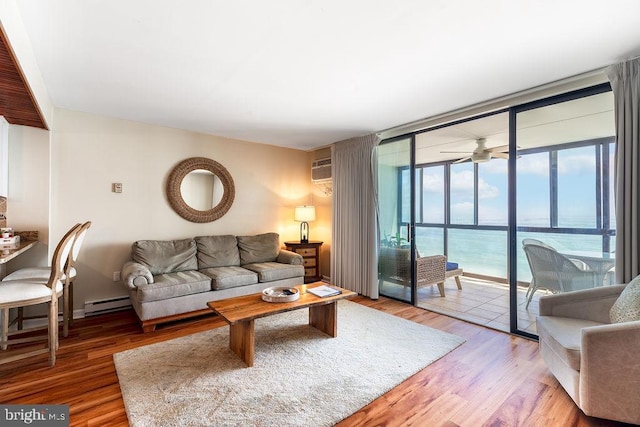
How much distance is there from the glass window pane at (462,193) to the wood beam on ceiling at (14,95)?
19.6ft

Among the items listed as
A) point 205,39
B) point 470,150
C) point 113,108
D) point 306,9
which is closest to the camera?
point 306,9

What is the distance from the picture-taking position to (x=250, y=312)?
87.4 inches

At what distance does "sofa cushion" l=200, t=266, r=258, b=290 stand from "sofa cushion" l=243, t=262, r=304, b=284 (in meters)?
0.11

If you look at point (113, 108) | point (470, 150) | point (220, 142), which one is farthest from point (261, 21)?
point (470, 150)

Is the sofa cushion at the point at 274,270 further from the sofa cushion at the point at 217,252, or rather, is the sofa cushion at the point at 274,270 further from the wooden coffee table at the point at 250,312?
the wooden coffee table at the point at 250,312

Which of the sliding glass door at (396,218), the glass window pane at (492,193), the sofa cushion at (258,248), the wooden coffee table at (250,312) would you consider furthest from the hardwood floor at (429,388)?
the glass window pane at (492,193)

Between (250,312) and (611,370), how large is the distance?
87.0 inches

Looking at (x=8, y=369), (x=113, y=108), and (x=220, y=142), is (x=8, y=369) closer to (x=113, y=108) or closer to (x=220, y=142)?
(x=113, y=108)

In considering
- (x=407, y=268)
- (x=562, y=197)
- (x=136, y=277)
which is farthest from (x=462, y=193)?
(x=136, y=277)

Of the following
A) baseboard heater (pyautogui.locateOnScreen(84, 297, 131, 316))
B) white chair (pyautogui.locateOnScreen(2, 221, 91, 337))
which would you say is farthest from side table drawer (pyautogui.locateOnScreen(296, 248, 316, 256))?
white chair (pyautogui.locateOnScreen(2, 221, 91, 337))

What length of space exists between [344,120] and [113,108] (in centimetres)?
259

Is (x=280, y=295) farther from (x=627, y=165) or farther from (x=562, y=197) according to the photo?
Result: (x=627, y=165)

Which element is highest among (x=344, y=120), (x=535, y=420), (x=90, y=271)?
(x=344, y=120)

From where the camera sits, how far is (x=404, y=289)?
391 cm
